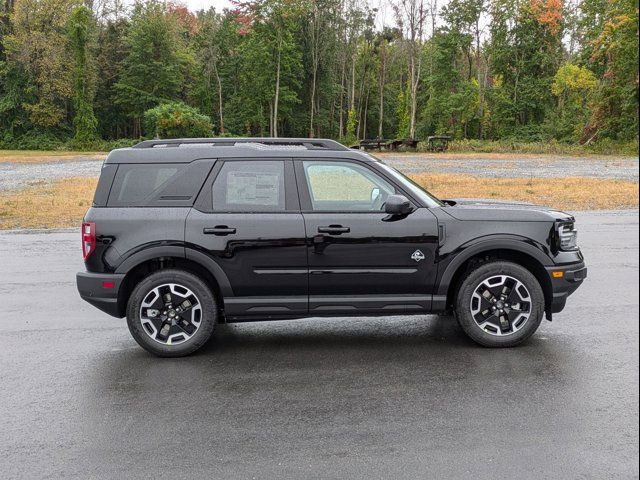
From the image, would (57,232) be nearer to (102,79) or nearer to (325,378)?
(325,378)

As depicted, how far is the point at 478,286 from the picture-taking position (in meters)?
5.67

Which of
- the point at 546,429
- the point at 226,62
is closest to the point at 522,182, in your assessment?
the point at 546,429

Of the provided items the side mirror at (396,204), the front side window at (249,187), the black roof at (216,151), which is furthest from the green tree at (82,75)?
the side mirror at (396,204)

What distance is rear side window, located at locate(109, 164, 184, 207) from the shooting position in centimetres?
575

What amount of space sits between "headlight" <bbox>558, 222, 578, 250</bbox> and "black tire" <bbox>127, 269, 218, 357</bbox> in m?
3.21

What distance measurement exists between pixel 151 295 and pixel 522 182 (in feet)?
66.1

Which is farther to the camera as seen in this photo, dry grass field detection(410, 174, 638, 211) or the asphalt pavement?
dry grass field detection(410, 174, 638, 211)

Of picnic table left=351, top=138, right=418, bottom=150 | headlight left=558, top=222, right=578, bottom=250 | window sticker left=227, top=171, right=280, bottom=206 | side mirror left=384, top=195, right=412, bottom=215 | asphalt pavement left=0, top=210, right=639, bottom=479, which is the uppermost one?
picnic table left=351, top=138, right=418, bottom=150

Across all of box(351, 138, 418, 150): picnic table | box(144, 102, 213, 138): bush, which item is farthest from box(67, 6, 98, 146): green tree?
box(351, 138, 418, 150): picnic table

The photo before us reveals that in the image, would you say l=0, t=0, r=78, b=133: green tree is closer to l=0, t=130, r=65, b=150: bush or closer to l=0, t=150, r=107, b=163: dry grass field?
l=0, t=130, r=65, b=150: bush

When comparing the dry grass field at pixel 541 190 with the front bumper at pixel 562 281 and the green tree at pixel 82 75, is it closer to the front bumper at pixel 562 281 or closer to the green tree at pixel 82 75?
the front bumper at pixel 562 281

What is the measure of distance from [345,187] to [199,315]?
1.82 metres

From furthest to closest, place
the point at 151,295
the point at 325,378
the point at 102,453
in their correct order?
the point at 151,295, the point at 325,378, the point at 102,453

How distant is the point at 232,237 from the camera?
5.64 metres
